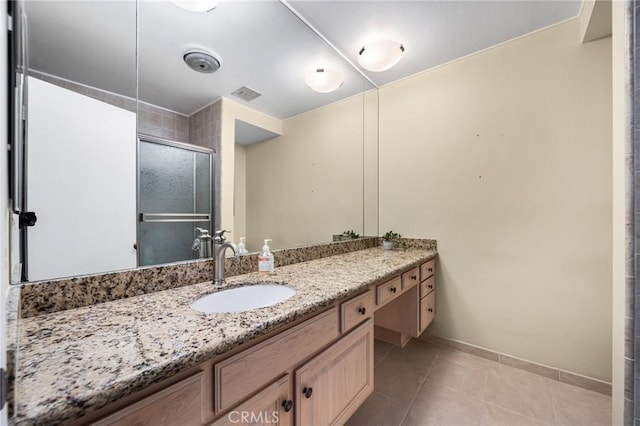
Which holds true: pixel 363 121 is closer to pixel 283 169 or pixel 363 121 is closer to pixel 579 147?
pixel 283 169

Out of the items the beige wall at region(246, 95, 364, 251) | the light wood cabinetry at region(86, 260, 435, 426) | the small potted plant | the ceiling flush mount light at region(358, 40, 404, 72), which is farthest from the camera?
the small potted plant

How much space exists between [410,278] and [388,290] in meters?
0.35

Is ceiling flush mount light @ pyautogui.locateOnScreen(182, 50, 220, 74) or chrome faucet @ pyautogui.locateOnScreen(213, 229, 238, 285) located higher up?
ceiling flush mount light @ pyautogui.locateOnScreen(182, 50, 220, 74)

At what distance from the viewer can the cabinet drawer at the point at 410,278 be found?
5.08 ft

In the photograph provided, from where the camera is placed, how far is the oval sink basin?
3.13ft

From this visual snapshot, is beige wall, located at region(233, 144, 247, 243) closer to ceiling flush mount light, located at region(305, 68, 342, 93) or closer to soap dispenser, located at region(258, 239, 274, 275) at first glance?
soap dispenser, located at region(258, 239, 274, 275)

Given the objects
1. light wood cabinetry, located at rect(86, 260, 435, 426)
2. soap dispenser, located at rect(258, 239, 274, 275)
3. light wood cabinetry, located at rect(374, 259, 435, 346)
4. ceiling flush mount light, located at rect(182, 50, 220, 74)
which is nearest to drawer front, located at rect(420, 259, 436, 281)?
light wood cabinetry, located at rect(374, 259, 435, 346)

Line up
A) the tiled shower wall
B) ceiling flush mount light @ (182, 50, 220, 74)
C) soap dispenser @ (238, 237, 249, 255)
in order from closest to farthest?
the tiled shower wall → ceiling flush mount light @ (182, 50, 220, 74) → soap dispenser @ (238, 237, 249, 255)

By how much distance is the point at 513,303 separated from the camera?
1767 millimetres

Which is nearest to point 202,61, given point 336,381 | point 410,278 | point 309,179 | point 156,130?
point 156,130

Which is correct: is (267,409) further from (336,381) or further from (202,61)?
(202,61)

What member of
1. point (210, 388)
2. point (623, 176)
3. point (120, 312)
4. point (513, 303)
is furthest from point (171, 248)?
point (513, 303)

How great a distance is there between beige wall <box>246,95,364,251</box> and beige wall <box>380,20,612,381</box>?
49cm

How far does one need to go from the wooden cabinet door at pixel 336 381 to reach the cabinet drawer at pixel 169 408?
0.34 meters
